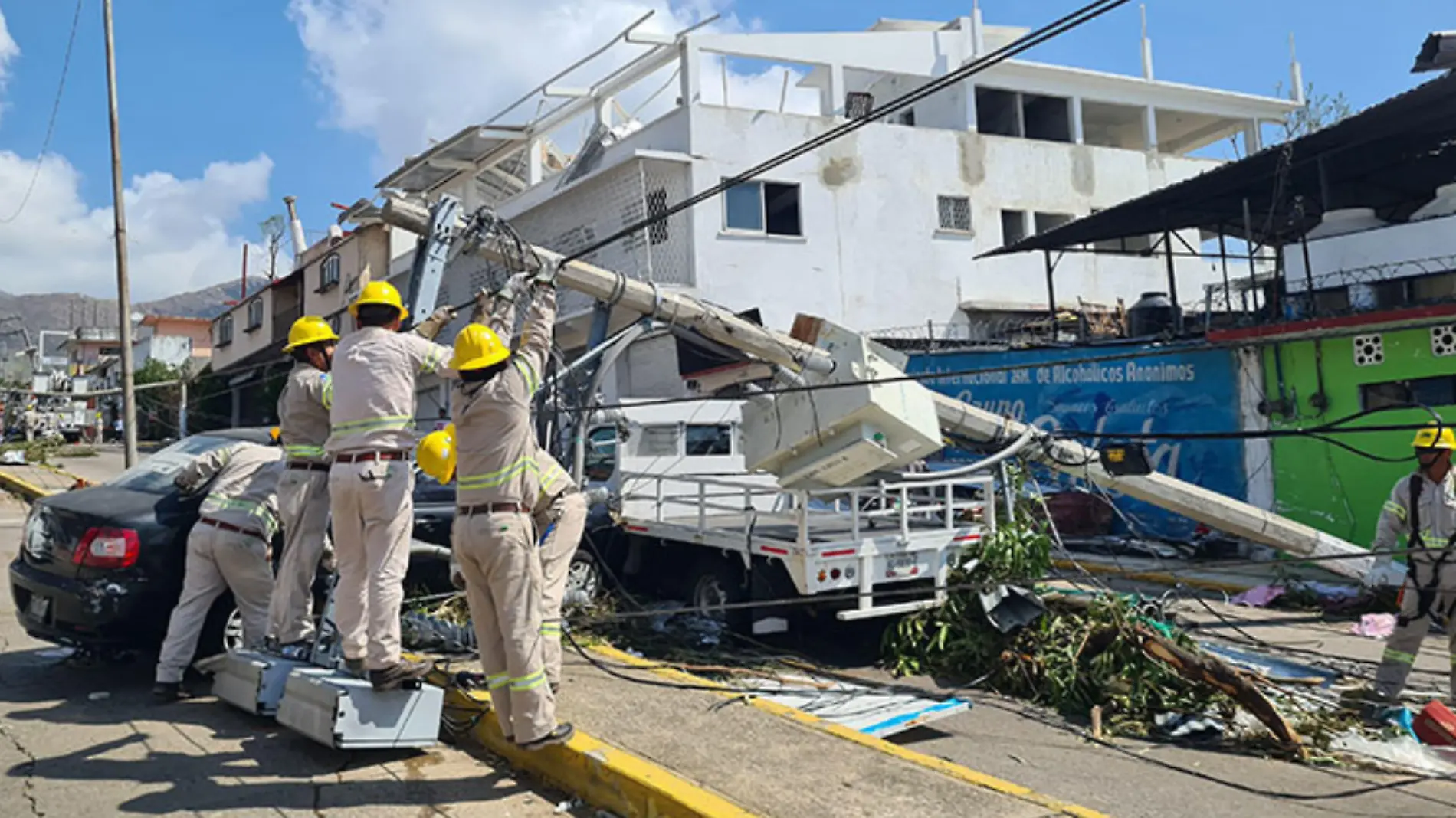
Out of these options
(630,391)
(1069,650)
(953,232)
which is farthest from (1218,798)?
(953,232)

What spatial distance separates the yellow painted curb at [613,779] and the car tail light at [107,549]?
7.98ft

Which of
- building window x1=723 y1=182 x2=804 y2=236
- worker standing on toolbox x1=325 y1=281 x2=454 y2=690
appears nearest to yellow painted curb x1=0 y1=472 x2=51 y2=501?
building window x1=723 y1=182 x2=804 y2=236

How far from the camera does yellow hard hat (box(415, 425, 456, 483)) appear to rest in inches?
189

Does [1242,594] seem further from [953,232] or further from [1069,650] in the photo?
[953,232]

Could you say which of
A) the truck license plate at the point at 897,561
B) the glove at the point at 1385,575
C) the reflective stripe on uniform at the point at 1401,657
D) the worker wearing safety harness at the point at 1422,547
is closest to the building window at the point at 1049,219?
the glove at the point at 1385,575

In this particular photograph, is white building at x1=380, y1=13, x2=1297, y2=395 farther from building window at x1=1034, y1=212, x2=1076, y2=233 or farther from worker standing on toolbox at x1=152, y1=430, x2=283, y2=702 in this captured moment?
worker standing on toolbox at x1=152, y1=430, x2=283, y2=702

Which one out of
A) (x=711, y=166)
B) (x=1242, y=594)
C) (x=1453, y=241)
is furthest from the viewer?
(x=711, y=166)

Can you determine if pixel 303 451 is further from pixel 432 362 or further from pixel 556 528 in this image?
pixel 556 528

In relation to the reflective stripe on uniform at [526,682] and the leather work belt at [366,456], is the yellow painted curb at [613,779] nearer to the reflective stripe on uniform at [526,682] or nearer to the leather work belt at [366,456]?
the reflective stripe on uniform at [526,682]

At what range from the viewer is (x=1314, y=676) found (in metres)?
6.93

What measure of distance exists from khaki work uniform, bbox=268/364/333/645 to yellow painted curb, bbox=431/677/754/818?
1384mm

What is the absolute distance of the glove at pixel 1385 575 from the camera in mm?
8836

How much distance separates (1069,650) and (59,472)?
2335 centimetres

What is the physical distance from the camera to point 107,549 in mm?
5812
